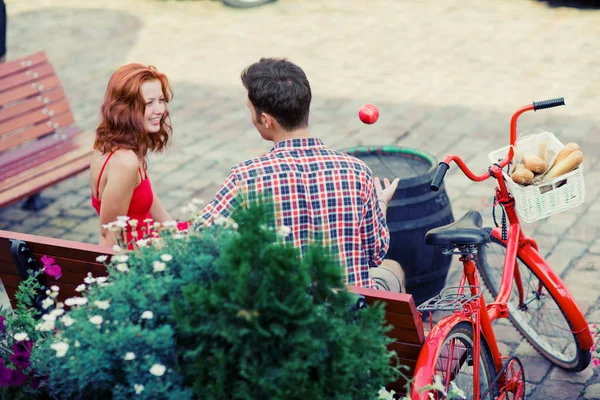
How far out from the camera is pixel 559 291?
3812 millimetres

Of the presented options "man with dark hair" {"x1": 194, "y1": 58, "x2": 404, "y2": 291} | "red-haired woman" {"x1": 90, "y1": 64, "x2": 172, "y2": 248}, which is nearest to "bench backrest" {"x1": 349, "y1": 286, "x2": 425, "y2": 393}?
"man with dark hair" {"x1": 194, "y1": 58, "x2": 404, "y2": 291}

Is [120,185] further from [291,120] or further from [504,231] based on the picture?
[504,231]

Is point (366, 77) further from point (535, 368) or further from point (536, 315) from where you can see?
point (535, 368)

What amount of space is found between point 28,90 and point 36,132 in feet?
1.11

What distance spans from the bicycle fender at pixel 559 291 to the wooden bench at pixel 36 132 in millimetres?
3343

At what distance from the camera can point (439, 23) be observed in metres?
10.2

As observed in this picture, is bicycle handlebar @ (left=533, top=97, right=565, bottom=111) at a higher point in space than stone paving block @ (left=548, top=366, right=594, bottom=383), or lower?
higher

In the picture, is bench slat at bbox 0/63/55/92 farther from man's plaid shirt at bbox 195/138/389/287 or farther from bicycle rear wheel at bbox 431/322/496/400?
bicycle rear wheel at bbox 431/322/496/400

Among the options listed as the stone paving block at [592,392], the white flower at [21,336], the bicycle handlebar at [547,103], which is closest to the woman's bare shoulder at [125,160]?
the white flower at [21,336]

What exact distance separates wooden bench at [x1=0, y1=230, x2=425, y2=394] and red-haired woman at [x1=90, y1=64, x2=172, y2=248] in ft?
2.13

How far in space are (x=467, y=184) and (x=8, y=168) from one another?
342 centimetres

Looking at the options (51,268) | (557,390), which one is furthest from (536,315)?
(51,268)

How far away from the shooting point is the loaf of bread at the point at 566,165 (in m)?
3.44

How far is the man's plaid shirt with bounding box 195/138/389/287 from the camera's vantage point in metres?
3.05
